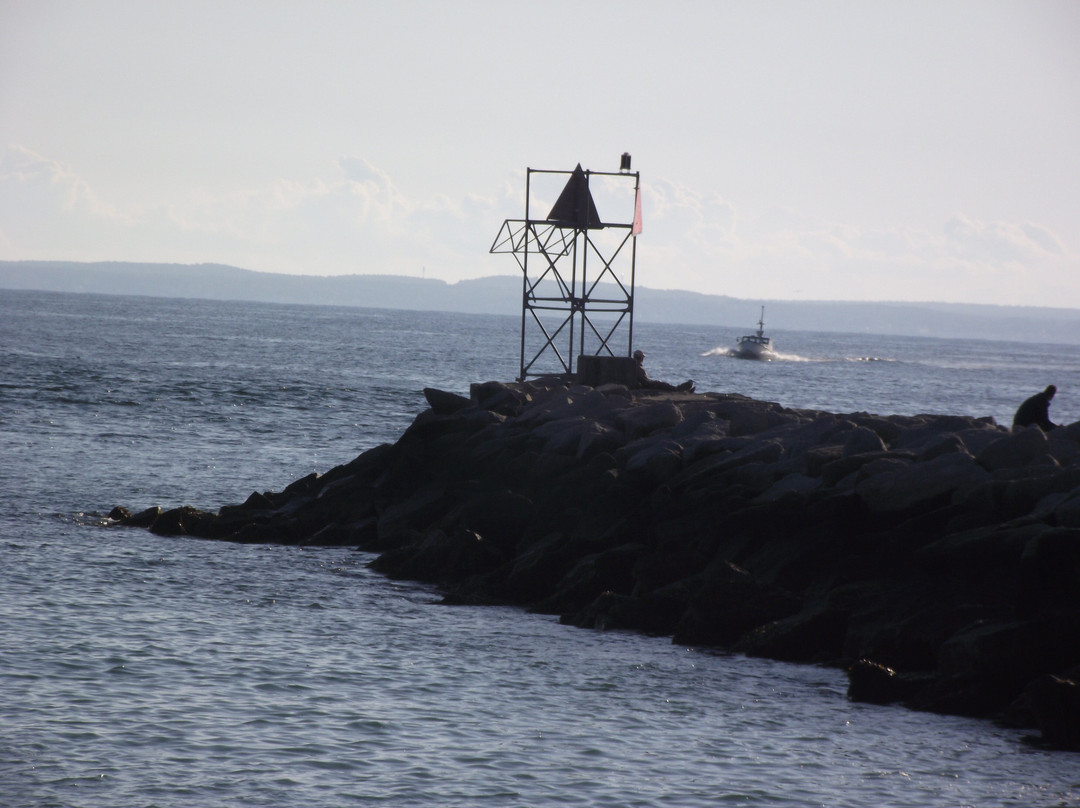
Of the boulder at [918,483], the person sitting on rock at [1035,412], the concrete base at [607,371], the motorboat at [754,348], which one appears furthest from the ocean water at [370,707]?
the motorboat at [754,348]

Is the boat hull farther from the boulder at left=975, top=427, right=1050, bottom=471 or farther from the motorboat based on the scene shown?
Answer: the boulder at left=975, top=427, right=1050, bottom=471

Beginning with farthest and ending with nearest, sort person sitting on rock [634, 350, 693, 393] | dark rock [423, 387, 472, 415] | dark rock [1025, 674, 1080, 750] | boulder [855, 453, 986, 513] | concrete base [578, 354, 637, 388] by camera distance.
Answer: person sitting on rock [634, 350, 693, 393], concrete base [578, 354, 637, 388], dark rock [423, 387, 472, 415], boulder [855, 453, 986, 513], dark rock [1025, 674, 1080, 750]

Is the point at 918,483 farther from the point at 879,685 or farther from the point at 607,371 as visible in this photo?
the point at 607,371

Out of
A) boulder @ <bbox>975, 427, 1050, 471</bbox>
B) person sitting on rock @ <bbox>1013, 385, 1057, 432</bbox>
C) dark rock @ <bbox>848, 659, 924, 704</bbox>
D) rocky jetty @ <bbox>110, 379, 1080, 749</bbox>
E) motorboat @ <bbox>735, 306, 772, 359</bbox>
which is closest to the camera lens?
dark rock @ <bbox>848, 659, 924, 704</bbox>

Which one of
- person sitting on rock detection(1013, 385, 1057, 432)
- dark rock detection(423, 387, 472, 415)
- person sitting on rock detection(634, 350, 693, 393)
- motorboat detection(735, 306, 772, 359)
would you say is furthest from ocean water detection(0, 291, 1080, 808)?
motorboat detection(735, 306, 772, 359)

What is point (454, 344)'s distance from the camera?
118312 mm

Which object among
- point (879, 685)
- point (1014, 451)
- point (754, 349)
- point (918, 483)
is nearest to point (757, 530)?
point (918, 483)

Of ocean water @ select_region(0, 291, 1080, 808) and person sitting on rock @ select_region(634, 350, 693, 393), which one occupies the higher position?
person sitting on rock @ select_region(634, 350, 693, 393)

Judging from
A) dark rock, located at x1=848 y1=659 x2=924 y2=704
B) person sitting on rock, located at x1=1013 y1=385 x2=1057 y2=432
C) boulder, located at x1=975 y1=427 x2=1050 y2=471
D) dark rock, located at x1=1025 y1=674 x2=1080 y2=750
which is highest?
person sitting on rock, located at x1=1013 y1=385 x2=1057 y2=432

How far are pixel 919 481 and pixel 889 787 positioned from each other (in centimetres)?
579

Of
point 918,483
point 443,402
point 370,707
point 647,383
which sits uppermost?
point 647,383

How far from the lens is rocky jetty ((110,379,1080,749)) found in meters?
11.3

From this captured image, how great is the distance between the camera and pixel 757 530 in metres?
15.0

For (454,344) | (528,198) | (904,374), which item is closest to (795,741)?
(528,198)
